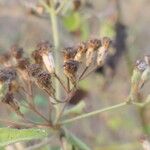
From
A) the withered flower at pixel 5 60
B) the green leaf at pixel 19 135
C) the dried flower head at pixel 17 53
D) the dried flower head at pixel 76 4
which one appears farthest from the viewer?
the dried flower head at pixel 76 4

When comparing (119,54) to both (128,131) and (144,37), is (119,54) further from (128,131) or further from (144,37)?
(144,37)

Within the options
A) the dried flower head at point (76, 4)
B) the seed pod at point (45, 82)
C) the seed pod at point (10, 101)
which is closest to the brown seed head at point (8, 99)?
the seed pod at point (10, 101)

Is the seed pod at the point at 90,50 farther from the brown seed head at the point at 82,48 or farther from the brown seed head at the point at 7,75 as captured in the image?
the brown seed head at the point at 7,75

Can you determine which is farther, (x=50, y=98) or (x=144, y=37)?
(x=144, y=37)

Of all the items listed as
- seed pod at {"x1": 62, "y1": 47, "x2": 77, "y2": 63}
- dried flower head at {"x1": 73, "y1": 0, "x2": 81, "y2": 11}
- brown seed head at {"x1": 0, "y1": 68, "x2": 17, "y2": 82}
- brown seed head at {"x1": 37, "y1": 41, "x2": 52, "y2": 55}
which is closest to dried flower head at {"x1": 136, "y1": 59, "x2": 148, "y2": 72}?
seed pod at {"x1": 62, "y1": 47, "x2": 77, "y2": 63}

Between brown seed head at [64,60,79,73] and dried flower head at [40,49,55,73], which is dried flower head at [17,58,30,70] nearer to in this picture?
dried flower head at [40,49,55,73]

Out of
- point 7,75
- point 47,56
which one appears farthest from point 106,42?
point 7,75

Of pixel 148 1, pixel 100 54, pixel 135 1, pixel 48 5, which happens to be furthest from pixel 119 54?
pixel 148 1
